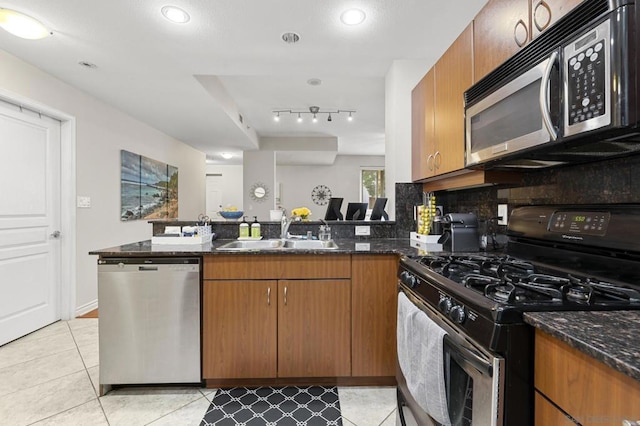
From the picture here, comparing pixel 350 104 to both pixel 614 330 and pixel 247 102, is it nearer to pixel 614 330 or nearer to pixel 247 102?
pixel 247 102

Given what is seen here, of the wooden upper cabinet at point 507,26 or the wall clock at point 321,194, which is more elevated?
the wooden upper cabinet at point 507,26

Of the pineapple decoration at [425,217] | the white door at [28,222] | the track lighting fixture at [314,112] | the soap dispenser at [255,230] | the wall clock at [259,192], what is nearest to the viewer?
the pineapple decoration at [425,217]

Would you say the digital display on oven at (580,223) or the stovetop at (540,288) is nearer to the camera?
the stovetop at (540,288)

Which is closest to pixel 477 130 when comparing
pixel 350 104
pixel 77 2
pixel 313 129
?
pixel 77 2

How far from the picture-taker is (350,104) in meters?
4.36

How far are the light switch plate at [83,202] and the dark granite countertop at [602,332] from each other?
392 centimetres

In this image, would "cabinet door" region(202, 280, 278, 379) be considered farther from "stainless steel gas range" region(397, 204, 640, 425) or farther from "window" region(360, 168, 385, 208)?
"window" region(360, 168, 385, 208)

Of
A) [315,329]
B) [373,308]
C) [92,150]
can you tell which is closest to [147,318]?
[315,329]

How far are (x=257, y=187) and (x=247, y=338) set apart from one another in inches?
182

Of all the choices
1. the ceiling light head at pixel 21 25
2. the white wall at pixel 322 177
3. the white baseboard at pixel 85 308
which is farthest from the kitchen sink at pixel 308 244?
the white wall at pixel 322 177

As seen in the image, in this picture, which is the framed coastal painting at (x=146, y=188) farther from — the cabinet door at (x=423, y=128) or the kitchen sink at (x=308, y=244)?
the cabinet door at (x=423, y=128)

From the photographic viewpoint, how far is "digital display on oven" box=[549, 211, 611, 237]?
3.68ft

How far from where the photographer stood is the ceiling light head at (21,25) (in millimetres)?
1955

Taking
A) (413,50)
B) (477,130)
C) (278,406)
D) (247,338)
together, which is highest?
(413,50)
